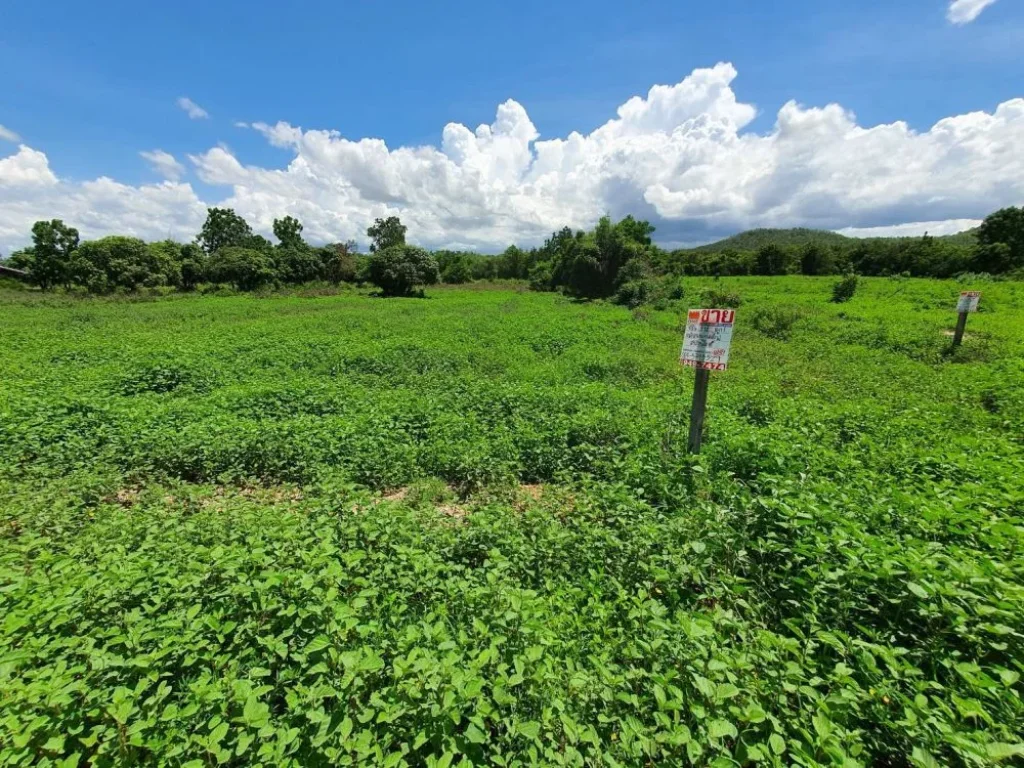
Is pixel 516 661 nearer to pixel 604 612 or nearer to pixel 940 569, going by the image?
pixel 604 612

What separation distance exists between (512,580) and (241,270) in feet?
167

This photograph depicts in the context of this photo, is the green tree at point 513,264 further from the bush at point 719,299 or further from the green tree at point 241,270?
the bush at point 719,299

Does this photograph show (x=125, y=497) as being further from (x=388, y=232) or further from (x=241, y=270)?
(x=388, y=232)

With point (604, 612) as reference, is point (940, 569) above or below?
above

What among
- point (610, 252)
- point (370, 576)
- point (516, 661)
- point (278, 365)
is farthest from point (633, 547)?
point (610, 252)

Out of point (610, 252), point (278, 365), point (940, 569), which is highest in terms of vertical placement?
point (610, 252)

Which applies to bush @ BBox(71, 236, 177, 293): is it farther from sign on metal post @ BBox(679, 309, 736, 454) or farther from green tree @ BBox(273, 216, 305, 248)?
sign on metal post @ BBox(679, 309, 736, 454)

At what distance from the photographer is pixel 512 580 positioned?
3314 millimetres

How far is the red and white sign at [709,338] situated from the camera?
5020 mm

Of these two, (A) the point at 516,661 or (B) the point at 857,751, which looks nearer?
(B) the point at 857,751

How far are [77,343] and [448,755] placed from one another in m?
18.8

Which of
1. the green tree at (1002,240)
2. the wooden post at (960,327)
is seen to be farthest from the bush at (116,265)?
the green tree at (1002,240)

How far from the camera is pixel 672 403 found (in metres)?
7.86

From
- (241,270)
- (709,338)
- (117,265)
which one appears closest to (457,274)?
(241,270)
